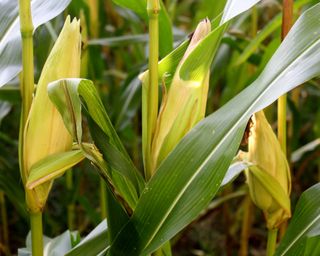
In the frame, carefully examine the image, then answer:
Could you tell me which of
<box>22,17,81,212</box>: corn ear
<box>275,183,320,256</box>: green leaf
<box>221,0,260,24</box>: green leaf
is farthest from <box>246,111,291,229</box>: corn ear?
<box>22,17,81,212</box>: corn ear

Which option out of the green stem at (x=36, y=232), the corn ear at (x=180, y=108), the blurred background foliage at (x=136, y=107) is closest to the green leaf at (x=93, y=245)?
the green stem at (x=36, y=232)

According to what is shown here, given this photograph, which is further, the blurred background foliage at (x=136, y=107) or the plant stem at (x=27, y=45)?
the blurred background foliage at (x=136, y=107)

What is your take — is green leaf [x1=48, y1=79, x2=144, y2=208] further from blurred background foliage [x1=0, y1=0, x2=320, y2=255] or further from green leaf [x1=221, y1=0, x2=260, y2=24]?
blurred background foliage [x1=0, y1=0, x2=320, y2=255]

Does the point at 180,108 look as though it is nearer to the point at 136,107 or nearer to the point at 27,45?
the point at 27,45

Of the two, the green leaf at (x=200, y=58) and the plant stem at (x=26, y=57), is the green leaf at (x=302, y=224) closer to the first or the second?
the green leaf at (x=200, y=58)

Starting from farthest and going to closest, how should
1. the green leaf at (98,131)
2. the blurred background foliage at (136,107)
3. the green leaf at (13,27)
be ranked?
the blurred background foliage at (136,107) < the green leaf at (13,27) < the green leaf at (98,131)

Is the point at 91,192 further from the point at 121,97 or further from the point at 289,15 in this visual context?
the point at 289,15

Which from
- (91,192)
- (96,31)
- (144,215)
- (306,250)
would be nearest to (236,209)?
(91,192)

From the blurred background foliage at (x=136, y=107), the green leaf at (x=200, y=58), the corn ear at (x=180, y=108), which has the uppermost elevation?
the green leaf at (x=200, y=58)
